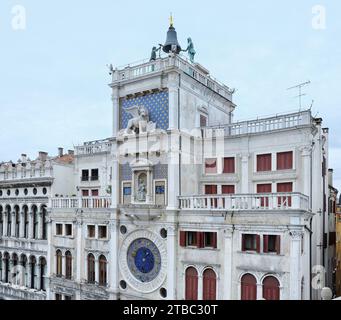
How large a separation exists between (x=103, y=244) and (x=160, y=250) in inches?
226

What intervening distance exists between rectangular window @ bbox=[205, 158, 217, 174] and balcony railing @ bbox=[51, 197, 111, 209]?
831 cm

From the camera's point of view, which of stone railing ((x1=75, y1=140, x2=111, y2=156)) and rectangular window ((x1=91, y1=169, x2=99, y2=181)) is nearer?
stone railing ((x1=75, y1=140, x2=111, y2=156))

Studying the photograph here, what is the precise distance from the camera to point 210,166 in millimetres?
25781

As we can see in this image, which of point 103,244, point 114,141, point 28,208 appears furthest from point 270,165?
point 28,208

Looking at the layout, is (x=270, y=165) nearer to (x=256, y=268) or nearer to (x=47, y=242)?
(x=256, y=268)

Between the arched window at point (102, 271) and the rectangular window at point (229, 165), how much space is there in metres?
12.1

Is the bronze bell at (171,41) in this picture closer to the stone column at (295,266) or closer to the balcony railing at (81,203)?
the balcony railing at (81,203)

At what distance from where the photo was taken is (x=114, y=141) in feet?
87.1

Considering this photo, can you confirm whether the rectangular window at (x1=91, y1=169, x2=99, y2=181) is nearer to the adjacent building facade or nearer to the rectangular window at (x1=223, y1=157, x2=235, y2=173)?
the adjacent building facade

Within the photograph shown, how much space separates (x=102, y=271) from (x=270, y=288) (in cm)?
1360

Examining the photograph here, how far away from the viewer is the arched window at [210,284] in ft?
71.6

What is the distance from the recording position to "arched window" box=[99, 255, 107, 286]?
2694cm

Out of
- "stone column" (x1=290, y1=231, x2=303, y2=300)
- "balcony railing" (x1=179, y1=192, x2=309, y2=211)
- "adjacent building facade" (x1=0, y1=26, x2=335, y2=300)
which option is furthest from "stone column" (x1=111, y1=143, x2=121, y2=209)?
"stone column" (x1=290, y1=231, x2=303, y2=300)

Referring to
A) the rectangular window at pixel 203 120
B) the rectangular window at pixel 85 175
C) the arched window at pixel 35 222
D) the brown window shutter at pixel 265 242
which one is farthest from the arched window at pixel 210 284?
the arched window at pixel 35 222
